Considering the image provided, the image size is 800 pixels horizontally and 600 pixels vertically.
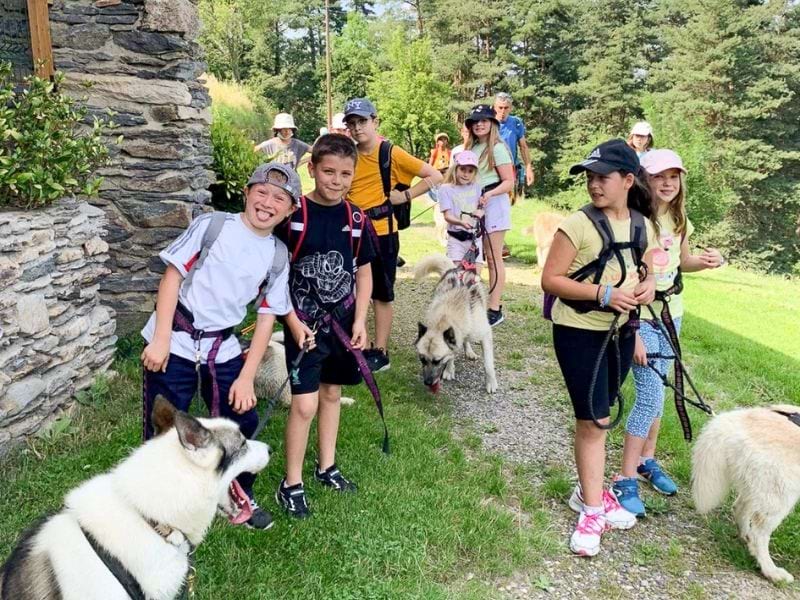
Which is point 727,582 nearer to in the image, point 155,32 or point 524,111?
point 155,32

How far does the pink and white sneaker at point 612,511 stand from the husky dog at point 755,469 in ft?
1.31

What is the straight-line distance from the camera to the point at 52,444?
364 cm

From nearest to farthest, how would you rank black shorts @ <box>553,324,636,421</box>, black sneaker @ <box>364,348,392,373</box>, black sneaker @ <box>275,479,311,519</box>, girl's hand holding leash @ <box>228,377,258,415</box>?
girl's hand holding leash @ <box>228,377,258,415</box> < black shorts @ <box>553,324,636,421</box> < black sneaker @ <box>275,479,311,519</box> < black sneaker @ <box>364,348,392,373</box>

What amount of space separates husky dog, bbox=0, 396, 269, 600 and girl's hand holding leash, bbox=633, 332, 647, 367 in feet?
7.88

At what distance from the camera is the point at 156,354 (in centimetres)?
258

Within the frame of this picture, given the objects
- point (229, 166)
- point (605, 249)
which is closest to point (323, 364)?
point (605, 249)

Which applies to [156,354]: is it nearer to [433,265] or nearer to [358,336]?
[358,336]

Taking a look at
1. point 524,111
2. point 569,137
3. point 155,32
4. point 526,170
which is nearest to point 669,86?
point 569,137

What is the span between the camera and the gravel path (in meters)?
3.02

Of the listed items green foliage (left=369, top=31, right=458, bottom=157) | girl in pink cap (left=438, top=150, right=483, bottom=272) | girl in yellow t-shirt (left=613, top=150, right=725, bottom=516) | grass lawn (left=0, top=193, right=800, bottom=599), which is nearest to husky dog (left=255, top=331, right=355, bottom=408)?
grass lawn (left=0, top=193, right=800, bottom=599)

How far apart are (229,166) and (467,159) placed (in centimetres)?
280

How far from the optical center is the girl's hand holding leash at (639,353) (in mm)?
3393

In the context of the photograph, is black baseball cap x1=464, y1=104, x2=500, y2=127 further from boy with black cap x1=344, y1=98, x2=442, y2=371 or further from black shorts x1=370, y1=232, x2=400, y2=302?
black shorts x1=370, y1=232, x2=400, y2=302

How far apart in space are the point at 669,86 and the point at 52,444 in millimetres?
33347
